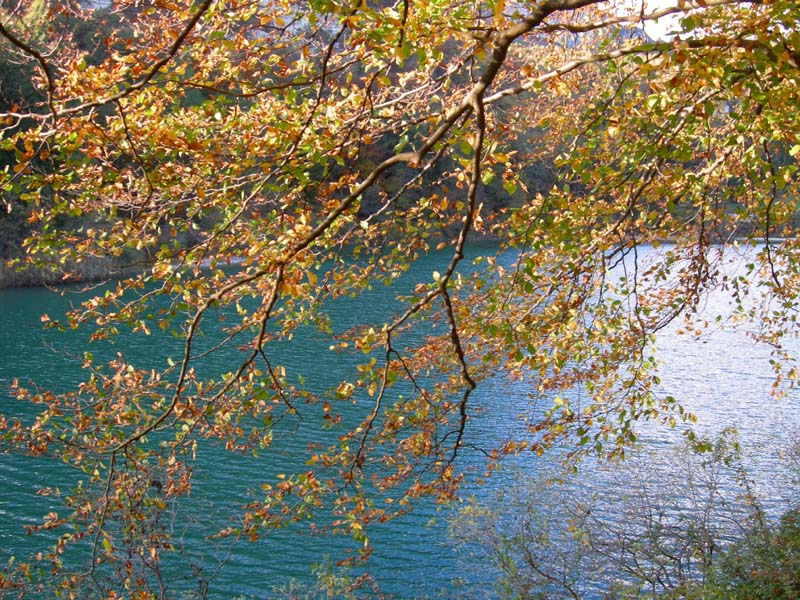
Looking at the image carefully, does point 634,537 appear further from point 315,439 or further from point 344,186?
point 344,186

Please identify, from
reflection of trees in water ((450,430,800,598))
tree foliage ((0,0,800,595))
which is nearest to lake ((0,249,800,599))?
reflection of trees in water ((450,430,800,598))

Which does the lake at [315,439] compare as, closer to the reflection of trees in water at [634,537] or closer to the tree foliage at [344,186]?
the reflection of trees in water at [634,537]

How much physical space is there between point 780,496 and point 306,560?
653 cm

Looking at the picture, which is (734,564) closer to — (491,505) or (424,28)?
(491,505)

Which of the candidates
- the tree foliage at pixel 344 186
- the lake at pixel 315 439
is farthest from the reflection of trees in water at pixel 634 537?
the tree foliage at pixel 344 186

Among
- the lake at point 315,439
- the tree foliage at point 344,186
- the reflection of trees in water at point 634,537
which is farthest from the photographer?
the lake at point 315,439

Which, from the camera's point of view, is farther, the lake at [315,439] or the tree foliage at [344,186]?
the lake at [315,439]

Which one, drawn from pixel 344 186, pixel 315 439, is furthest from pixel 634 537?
pixel 344 186

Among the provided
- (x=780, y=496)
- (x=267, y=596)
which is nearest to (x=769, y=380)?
(x=780, y=496)

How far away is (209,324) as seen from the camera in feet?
75.6

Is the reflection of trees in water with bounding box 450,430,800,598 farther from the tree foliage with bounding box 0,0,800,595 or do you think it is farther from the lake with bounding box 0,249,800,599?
the tree foliage with bounding box 0,0,800,595

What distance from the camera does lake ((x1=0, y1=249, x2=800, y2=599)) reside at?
30.8 feet

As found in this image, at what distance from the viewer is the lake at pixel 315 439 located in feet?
30.8

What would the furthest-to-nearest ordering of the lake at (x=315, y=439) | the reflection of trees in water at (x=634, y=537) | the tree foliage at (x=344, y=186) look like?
the lake at (x=315, y=439) < the reflection of trees in water at (x=634, y=537) < the tree foliage at (x=344, y=186)
